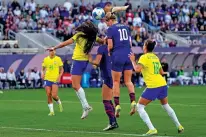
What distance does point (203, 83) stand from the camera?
52.8m

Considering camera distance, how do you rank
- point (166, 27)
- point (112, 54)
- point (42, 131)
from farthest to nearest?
point (166, 27)
point (112, 54)
point (42, 131)

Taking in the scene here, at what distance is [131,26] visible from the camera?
2143 inches

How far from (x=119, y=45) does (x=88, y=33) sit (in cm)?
88

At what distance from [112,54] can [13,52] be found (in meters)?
28.4

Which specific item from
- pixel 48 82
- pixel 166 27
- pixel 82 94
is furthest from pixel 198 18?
pixel 82 94

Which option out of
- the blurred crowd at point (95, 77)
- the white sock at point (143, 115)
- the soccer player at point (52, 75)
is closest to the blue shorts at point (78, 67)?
the white sock at point (143, 115)

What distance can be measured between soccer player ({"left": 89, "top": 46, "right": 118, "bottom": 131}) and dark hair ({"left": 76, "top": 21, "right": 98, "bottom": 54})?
0.60 m

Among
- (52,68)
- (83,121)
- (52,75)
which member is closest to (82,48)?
(83,121)

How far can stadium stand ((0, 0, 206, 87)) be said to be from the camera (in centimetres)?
4884

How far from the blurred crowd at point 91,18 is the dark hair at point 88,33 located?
2844 cm

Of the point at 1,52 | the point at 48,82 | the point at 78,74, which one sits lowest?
the point at 1,52

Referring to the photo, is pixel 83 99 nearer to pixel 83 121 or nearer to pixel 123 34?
pixel 83 121

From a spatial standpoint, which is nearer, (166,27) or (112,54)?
(112,54)

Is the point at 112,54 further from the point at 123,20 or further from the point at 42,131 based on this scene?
the point at 123,20
